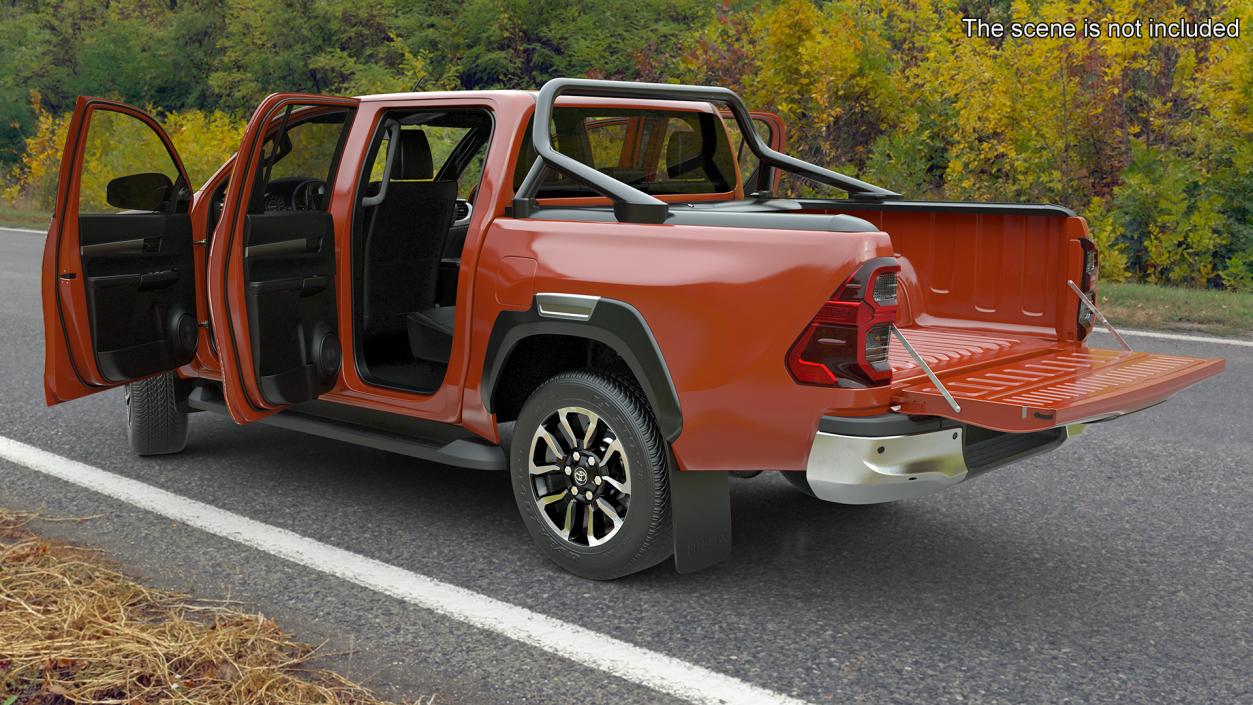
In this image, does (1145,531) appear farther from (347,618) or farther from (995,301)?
(347,618)

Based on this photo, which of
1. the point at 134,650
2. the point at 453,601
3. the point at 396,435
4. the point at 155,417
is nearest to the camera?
the point at 134,650

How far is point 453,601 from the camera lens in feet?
13.8

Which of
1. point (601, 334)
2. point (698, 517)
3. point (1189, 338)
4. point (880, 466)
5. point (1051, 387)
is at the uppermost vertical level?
point (601, 334)

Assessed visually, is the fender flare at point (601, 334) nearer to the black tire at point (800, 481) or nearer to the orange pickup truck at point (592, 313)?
the orange pickup truck at point (592, 313)

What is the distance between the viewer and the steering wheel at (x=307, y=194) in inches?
220

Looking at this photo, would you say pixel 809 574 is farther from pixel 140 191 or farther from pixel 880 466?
pixel 140 191

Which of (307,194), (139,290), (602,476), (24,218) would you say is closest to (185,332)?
(139,290)

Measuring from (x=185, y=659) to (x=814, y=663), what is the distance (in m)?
1.90

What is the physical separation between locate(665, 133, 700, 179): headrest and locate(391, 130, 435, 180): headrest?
1.15 metres

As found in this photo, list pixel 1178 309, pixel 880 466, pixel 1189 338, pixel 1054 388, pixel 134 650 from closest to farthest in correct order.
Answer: pixel 134 650, pixel 880 466, pixel 1054 388, pixel 1189 338, pixel 1178 309

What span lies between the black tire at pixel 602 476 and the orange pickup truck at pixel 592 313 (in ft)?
0.03

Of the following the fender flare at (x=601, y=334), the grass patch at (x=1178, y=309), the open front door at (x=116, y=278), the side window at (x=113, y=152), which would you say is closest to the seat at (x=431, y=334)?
the fender flare at (x=601, y=334)

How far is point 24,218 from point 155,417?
19.1m

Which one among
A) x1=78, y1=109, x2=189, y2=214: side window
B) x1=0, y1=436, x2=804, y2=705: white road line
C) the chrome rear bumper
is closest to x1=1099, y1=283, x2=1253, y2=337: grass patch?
the chrome rear bumper
